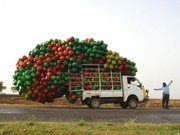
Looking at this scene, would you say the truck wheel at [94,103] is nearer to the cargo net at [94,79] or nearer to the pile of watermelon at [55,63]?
the cargo net at [94,79]

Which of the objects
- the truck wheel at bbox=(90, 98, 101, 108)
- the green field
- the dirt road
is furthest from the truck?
the green field

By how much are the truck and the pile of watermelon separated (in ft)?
1.18

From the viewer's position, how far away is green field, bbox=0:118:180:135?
1223 centimetres

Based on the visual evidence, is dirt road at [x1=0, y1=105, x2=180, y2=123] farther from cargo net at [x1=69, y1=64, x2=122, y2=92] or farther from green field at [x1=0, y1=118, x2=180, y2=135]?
cargo net at [x1=69, y1=64, x2=122, y2=92]

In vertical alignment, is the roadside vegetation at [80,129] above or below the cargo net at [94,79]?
below

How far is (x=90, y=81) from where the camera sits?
89.3ft

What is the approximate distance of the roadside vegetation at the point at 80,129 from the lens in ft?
40.1

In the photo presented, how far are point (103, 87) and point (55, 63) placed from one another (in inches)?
129

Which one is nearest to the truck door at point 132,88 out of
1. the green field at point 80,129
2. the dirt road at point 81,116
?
the dirt road at point 81,116

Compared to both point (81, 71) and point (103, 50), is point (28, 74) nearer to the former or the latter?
point (81, 71)

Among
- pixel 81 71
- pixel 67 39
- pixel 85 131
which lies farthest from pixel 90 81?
pixel 85 131

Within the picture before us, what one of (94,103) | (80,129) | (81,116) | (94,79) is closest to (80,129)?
(80,129)

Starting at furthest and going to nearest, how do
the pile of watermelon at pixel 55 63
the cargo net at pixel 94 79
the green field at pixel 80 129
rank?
1. the cargo net at pixel 94 79
2. the pile of watermelon at pixel 55 63
3. the green field at pixel 80 129

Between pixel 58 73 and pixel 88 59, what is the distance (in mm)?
2096
